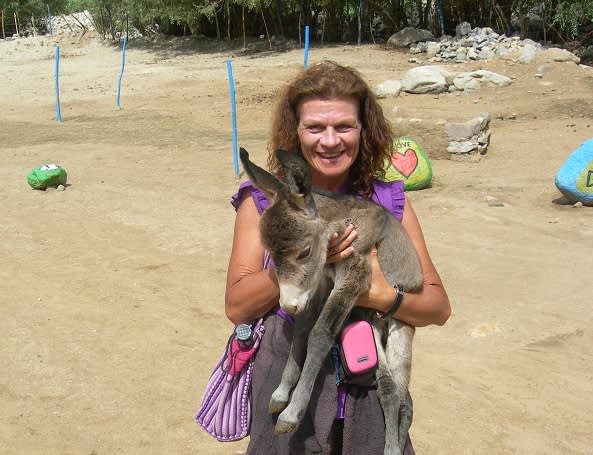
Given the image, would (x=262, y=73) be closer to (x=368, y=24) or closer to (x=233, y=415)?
(x=368, y=24)

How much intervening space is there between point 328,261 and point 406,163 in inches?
305

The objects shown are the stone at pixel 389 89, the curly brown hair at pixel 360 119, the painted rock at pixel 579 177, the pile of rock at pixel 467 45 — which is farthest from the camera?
the pile of rock at pixel 467 45

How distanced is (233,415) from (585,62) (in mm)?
21158

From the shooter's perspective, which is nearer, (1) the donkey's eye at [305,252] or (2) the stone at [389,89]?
(1) the donkey's eye at [305,252]

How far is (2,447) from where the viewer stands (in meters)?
4.43

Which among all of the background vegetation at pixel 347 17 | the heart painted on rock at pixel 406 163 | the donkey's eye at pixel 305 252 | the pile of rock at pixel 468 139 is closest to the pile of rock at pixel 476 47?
the background vegetation at pixel 347 17

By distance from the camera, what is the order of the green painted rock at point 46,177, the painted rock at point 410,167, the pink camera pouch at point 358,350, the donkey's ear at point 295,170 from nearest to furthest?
the donkey's ear at point 295,170 → the pink camera pouch at point 358,350 → the painted rock at point 410,167 → the green painted rock at point 46,177

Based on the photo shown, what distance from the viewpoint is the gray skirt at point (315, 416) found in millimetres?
2457

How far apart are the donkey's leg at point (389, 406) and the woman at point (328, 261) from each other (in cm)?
3

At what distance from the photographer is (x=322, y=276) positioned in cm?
254

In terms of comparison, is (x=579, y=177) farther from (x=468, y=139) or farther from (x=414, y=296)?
(x=414, y=296)

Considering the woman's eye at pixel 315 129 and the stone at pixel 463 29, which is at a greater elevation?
the woman's eye at pixel 315 129

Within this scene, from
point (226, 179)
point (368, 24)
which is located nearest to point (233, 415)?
point (226, 179)

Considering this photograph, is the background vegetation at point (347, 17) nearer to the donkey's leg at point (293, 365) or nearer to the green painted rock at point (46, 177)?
the green painted rock at point (46, 177)
